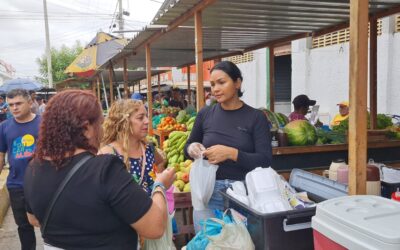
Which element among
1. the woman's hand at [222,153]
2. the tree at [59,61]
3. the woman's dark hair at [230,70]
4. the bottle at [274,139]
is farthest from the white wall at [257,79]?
the tree at [59,61]

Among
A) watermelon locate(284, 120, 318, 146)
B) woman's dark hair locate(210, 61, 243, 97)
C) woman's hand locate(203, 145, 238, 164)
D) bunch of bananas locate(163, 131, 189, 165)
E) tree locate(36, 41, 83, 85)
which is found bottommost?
bunch of bananas locate(163, 131, 189, 165)

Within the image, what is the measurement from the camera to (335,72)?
11.0 metres

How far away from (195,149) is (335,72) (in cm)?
943

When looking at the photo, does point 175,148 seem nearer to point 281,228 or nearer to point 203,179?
point 203,179

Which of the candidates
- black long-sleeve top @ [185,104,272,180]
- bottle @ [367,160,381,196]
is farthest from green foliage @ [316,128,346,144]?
black long-sleeve top @ [185,104,272,180]

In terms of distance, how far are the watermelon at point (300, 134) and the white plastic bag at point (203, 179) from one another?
1.99 m

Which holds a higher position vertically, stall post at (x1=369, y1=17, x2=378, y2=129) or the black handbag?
stall post at (x1=369, y1=17, x2=378, y2=129)

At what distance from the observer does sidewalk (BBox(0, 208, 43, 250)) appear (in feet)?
15.7

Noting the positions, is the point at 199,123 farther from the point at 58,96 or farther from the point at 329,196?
the point at 58,96

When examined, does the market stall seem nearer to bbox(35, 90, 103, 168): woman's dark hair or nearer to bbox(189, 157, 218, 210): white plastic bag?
bbox(189, 157, 218, 210): white plastic bag

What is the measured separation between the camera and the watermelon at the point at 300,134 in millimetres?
4418

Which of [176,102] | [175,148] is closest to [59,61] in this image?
[176,102]

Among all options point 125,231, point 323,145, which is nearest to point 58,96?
point 125,231

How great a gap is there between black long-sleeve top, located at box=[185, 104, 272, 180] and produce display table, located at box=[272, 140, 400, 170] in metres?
1.67
